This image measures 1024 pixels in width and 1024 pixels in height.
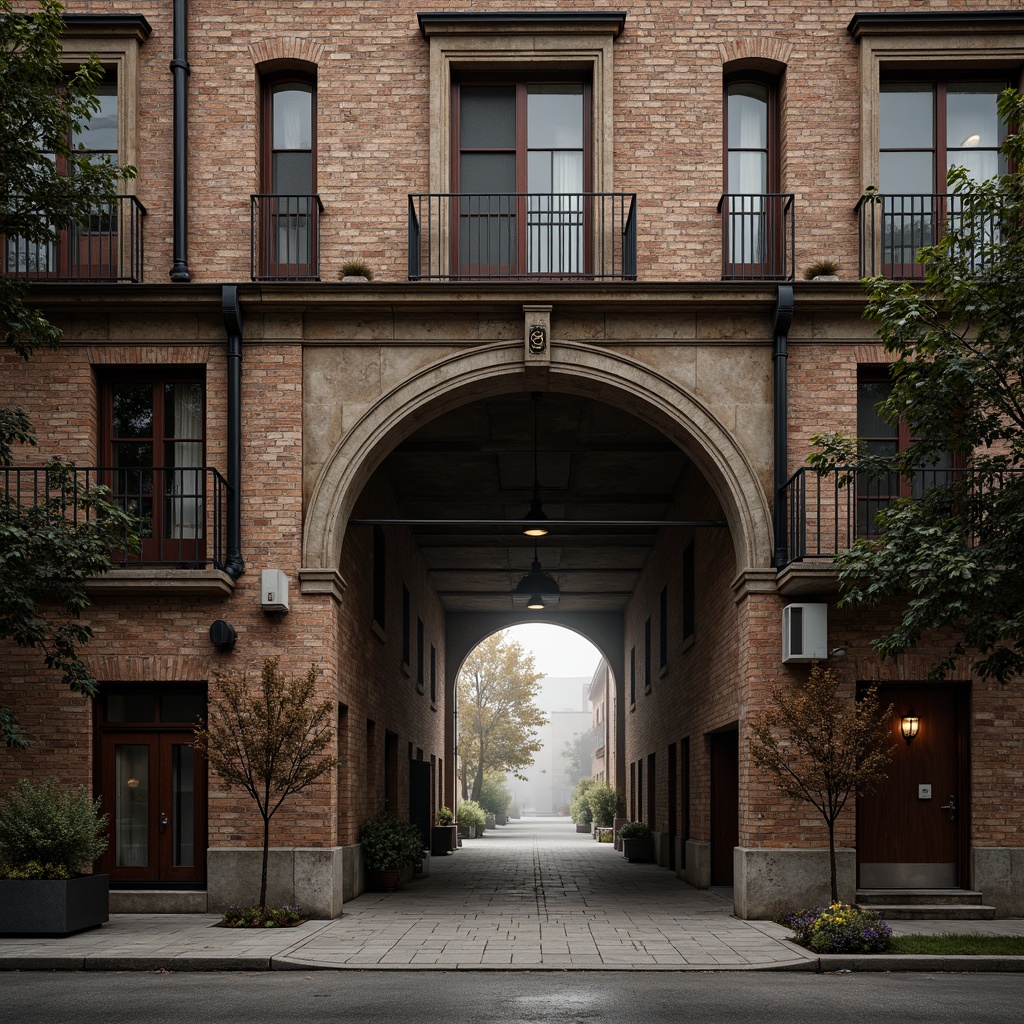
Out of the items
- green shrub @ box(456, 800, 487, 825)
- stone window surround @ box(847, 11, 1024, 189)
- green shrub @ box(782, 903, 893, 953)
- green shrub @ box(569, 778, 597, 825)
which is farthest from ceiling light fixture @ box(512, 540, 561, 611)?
green shrub @ box(569, 778, 597, 825)

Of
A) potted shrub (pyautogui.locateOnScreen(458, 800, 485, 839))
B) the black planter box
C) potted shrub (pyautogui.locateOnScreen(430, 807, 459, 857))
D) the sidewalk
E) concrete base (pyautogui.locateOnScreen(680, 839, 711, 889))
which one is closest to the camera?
the sidewalk

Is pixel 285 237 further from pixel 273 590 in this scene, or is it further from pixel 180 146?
pixel 273 590

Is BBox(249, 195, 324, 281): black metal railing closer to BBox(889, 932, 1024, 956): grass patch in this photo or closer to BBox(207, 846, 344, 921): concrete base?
BBox(207, 846, 344, 921): concrete base

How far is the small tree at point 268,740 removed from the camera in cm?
1371

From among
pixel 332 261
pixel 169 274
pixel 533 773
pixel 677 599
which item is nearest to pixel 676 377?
pixel 332 261

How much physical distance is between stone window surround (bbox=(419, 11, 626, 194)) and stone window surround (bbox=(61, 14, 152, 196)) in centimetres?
362

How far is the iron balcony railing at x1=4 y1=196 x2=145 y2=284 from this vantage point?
1554 centimetres

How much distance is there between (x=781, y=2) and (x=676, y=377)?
5045 millimetres

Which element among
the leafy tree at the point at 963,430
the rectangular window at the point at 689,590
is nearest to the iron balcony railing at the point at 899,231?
the leafy tree at the point at 963,430

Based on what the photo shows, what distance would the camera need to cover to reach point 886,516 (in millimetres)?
12531

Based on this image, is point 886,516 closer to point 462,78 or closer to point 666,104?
point 666,104

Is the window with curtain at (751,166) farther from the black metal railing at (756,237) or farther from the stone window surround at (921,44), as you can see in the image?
the stone window surround at (921,44)

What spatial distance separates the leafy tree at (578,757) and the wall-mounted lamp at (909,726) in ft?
Result: 306

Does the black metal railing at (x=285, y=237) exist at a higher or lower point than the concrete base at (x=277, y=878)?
higher
